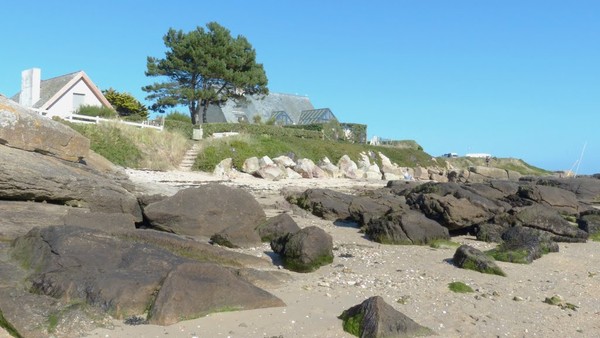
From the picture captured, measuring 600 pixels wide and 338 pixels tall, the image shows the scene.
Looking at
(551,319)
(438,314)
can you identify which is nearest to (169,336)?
(438,314)

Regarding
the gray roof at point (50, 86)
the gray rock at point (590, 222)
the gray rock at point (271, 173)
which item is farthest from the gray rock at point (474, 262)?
the gray roof at point (50, 86)

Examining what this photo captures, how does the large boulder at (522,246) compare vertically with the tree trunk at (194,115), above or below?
below

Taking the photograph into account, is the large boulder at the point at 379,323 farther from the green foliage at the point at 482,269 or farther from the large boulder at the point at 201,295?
the green foliage at the point at 482,269

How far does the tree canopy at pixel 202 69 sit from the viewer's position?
50094 millimetres

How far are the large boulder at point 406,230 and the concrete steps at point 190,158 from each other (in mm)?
20707

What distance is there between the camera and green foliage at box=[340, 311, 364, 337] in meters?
6.91

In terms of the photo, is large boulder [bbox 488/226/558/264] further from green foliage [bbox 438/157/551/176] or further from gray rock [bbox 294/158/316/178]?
green foliage [bbox 438/157/551/176]

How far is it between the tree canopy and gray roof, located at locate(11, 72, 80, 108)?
7.31 meters

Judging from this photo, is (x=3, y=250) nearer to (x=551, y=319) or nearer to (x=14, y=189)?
(x=14, y=189)

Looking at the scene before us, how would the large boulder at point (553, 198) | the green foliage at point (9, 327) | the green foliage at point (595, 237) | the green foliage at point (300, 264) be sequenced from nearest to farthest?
the green foliage at point (9, 327)
the green foliage at point (300, 264)
the green foliage at point (595, 237)
the large boulder at point (553, 198)

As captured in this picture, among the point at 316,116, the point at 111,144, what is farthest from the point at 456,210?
the point at 316,116

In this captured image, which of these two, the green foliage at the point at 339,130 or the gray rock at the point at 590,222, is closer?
the gray rock at the point at 590,222

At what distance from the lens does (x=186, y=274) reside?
7.40 meters

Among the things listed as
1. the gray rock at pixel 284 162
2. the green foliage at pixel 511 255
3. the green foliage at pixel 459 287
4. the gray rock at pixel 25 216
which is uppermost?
the gray rock at pixel 284 162
